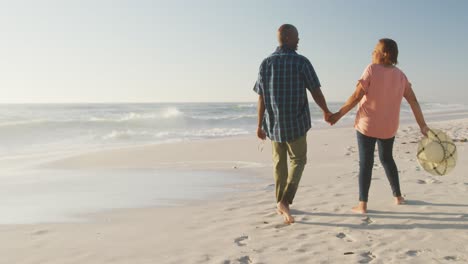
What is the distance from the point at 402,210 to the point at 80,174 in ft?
19.6

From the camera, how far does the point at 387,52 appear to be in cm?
387

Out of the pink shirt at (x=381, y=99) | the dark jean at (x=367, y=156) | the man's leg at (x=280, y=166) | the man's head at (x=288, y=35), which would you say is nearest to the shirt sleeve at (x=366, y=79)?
the pink shirt at (x=381, y=99)

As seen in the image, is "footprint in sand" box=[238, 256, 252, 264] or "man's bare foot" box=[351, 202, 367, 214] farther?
"man's bare foot" box=[351, 202, 367, 214]

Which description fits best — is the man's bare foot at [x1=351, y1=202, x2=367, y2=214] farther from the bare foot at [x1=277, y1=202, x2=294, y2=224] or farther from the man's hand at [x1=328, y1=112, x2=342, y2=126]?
the man's hand at [x1=328, y1=112, x2=342, y2=126]

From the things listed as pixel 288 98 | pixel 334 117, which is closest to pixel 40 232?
pixel 288 98

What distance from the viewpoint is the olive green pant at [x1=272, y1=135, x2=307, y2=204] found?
157 inches

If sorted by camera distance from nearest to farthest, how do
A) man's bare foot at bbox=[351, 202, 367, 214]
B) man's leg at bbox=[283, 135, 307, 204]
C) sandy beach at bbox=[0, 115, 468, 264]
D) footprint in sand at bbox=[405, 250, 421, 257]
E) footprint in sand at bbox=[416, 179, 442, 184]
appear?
footprint in sand at bbox=[405, 250, 421, 257], sandy beach at bbox=[0, 115, 468, 264], man's leg at bbox=[283, 135, 307, 204], man's bare foot at bbox=[351, 202, 367, 214], footprint in sand at bbox=[416, 179, 442, 184]

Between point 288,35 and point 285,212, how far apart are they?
173 cm

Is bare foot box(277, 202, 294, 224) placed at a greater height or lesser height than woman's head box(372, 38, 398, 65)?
lesser

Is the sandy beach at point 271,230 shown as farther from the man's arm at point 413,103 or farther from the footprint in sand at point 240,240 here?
the man's arm at point 413,103

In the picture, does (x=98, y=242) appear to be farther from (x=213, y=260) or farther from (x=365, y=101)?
(x=365, y=101)

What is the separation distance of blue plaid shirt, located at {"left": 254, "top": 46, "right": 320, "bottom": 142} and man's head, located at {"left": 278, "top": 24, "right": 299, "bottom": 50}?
5 cm

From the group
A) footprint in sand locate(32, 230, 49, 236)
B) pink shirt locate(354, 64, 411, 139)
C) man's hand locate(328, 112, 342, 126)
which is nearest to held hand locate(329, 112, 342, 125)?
man's hand locate(328, 112, 342, 126)

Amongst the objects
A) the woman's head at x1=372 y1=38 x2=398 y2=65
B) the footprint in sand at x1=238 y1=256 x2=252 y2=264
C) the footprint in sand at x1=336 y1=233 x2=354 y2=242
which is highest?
the woman's head at x1=372 y1=38 x2=398 y2=65
